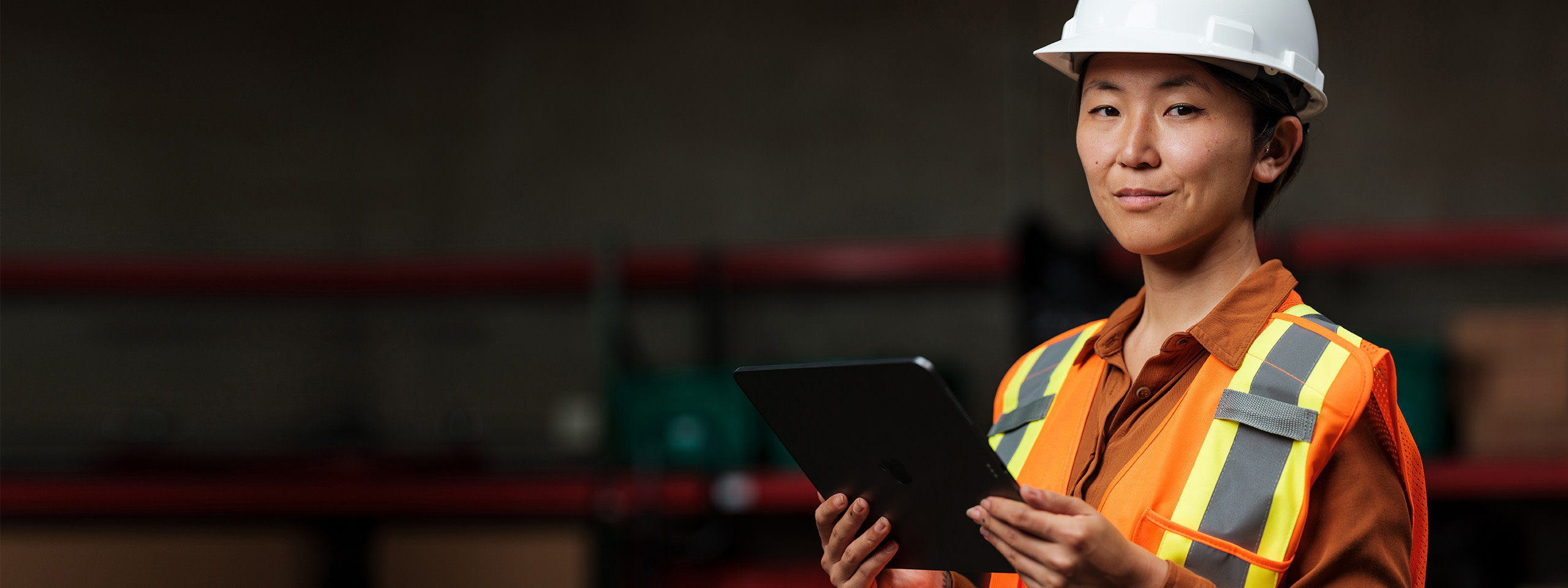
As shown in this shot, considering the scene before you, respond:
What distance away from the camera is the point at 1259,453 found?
104 centimetres

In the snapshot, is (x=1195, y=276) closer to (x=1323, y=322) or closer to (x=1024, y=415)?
(x=1323, y=322)

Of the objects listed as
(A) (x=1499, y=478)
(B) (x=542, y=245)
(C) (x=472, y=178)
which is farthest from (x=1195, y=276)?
(C) (x=472, y=178)

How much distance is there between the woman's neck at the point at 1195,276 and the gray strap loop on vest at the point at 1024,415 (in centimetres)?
16

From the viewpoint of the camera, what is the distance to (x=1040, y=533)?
0.94 m

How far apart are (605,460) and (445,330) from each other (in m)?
2.20

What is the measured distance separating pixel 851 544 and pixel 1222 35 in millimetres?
670

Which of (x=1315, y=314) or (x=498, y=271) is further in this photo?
(x=498, y=271)

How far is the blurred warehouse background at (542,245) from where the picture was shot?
4664 millimetres

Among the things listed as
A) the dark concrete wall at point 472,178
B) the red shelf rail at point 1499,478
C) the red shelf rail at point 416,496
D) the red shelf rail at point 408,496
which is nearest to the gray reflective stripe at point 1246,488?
the red shelf rail at point 416,496

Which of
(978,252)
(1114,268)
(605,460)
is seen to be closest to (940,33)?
(978,252)

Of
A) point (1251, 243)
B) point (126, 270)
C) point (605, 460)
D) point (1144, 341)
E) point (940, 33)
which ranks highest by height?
point (940, 33)

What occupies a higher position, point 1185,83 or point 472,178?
point 1185,83

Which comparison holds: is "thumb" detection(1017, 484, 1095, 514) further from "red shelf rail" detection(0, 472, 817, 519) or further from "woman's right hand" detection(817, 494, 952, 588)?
"red shelf rail" detection(0, 472, 817, 519)

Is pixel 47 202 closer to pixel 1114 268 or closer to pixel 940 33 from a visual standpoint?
pixel 940 33
